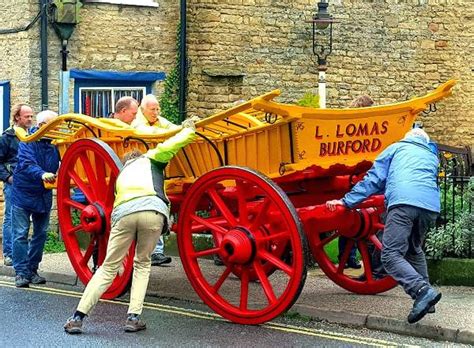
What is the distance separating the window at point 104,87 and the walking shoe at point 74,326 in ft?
25.3

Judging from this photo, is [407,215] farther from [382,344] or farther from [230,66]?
[230,66]

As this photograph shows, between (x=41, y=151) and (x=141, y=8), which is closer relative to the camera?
(x=41, y=151)

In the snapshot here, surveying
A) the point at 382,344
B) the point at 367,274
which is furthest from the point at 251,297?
the point at 382,344

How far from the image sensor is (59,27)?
14.9 metres

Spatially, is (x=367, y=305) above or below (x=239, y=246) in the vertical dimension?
below

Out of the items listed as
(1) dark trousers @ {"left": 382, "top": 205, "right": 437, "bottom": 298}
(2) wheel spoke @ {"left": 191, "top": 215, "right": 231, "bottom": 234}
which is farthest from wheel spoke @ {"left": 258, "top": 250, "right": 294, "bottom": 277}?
(1) dark trousers @ {"left": 382, "top": 205, "right": 437, "bottom": 298}

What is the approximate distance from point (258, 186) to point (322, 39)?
9901mm

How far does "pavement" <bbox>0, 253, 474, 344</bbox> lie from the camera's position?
25.8 ft

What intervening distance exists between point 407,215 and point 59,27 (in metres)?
8.48

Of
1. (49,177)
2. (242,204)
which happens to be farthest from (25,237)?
(242,204)

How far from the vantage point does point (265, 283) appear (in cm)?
801

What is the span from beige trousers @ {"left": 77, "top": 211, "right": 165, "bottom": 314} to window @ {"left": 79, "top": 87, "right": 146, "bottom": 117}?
7.69 m

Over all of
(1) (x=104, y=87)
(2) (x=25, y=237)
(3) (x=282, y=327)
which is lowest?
(3) (x=282, y=327)

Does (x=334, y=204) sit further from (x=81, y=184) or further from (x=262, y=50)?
(x=262, y=50)
